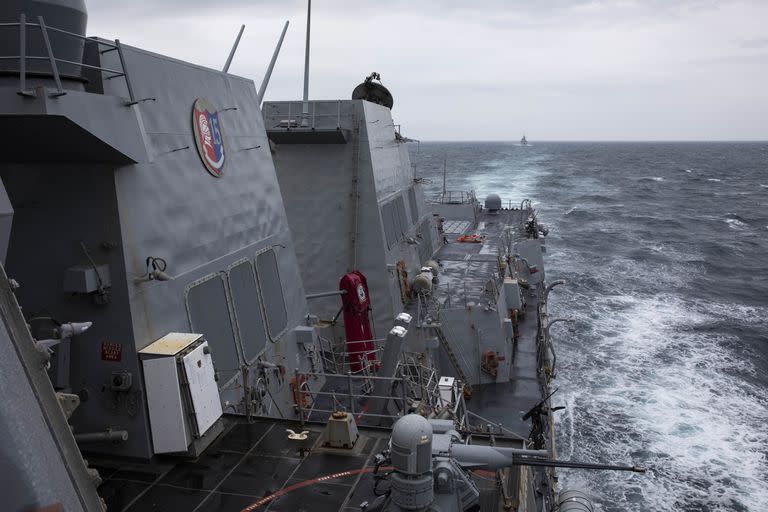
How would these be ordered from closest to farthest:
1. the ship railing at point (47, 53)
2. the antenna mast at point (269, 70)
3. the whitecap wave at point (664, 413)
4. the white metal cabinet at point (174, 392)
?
1. the ship railing at point (47, 53)
2. the white metal cabinet at point (174, 392)
3. the antenna mast at point (269, 70)
4. the whitecap wave at point (664, 413)

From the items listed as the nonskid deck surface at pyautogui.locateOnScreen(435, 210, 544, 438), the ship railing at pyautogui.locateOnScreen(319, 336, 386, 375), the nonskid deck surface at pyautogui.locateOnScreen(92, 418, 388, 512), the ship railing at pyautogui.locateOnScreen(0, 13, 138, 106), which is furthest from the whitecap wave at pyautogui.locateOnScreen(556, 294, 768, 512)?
the ship railing at pyautogui.locateOnScreen(0, 13, 138, 106)

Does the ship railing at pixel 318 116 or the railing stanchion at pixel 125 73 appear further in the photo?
the ship railing at pixel 318 116

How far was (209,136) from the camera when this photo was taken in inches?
363

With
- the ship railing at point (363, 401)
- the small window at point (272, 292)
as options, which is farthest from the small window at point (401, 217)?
the small window at point (272, 292)

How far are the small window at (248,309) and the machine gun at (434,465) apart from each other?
3.76 m

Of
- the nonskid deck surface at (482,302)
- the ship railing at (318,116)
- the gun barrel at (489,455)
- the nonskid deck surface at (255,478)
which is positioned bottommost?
the nonskid deck surface at (482,302)

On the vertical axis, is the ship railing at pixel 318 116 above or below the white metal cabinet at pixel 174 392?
above

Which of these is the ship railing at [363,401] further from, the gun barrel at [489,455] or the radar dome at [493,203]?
the radar dome at [493,203]

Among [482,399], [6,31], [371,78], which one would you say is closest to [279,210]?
[6,31]

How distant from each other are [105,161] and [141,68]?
5.01 feet

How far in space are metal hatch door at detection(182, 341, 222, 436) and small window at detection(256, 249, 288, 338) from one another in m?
2.83

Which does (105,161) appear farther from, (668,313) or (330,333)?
(668,313)

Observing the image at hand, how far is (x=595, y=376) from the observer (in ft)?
81.7

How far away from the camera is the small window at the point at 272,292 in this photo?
10586mm
